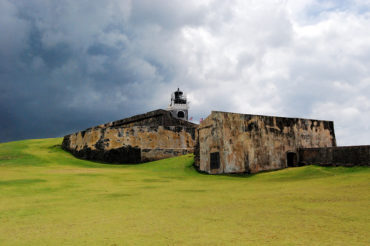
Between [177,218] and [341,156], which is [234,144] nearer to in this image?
[341,156]

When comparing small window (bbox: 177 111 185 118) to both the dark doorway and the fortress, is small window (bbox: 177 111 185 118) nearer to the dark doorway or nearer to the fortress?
the fortress

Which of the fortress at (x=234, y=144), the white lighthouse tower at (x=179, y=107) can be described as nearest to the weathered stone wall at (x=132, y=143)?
the fortress at (x=234, y=144)

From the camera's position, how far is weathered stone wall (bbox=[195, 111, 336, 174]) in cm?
983

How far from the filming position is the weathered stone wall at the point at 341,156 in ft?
26.6

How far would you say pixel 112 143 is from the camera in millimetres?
14047

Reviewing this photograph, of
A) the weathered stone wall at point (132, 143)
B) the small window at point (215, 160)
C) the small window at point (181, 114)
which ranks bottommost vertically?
the small window at point (215, 160)

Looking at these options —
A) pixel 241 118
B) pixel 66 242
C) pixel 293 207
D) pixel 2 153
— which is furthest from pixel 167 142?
pixel 66 242

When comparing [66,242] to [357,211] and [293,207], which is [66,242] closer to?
[293,207]

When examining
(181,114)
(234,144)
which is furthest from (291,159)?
(181,114)

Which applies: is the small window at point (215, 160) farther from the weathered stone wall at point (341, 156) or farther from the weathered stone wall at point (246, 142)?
the weathered stone wall at point (341, 156)

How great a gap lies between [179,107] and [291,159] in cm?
3223

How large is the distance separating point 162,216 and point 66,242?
1.22 m

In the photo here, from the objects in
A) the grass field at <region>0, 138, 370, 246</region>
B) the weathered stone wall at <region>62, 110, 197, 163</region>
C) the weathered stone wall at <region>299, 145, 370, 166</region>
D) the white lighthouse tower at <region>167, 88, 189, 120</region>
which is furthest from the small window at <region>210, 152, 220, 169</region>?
the white lighthouse tower at <region>167, 88, 189, 120</region>

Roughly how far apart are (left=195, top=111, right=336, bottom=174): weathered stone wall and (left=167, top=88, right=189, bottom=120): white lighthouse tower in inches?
1232
